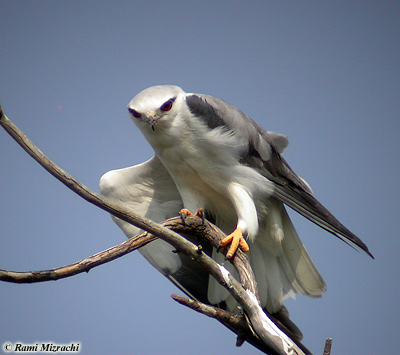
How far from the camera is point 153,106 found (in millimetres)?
3492

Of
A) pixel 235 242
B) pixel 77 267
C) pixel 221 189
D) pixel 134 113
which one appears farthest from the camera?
pixel 221 189

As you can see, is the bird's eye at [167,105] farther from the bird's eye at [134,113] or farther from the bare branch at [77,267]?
the bare branch at [77,267]

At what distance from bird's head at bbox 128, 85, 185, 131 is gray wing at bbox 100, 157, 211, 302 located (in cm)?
69

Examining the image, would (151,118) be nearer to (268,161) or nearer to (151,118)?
(151,118)

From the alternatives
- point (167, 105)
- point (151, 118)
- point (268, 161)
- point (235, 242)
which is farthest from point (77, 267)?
point (268, 161)

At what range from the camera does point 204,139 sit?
12.0 ft

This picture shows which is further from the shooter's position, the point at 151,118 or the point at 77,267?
the point at 151,118

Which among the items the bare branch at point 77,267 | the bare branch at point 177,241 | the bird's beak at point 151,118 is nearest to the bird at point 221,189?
the bird's beak at point 151,118

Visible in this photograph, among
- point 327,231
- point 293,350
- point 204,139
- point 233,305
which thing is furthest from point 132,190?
point 293,350

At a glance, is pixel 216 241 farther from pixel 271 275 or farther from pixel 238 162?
pixel 271 275

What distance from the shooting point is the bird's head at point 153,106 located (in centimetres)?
349

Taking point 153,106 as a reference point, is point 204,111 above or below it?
above

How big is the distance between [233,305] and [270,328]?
1423 millimetres

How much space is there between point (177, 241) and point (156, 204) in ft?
6.00
